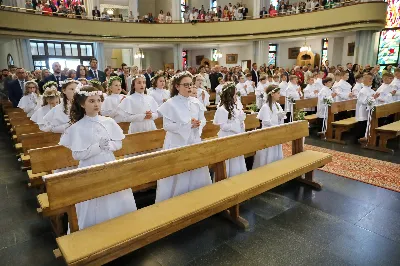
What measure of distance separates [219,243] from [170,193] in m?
0.90

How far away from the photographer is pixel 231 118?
14.7ft

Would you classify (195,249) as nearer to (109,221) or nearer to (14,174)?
(109,221)

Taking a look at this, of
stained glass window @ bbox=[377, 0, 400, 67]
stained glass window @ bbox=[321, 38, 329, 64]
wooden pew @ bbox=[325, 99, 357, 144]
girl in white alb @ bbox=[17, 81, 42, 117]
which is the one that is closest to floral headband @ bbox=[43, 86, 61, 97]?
girl in white alb @ bbox=[17, 81, 42, 117]

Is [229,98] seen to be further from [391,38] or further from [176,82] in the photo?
[391,38]

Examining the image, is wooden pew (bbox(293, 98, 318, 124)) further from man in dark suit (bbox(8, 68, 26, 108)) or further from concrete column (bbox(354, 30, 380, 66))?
concrete column (bbox(354, 30, 380, 66))

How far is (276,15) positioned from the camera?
18453mm

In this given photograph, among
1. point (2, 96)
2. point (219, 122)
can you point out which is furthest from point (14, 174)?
point (2, 96)

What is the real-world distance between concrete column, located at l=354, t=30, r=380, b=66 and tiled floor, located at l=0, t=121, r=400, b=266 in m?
13.6

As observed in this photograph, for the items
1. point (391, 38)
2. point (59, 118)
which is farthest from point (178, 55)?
point (59, 118)

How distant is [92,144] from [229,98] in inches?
89.4

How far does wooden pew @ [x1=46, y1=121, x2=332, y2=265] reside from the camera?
2334mm

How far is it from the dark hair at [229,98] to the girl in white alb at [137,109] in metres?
1.30

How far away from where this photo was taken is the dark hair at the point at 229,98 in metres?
4.42

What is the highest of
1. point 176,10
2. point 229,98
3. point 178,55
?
point 176,10
